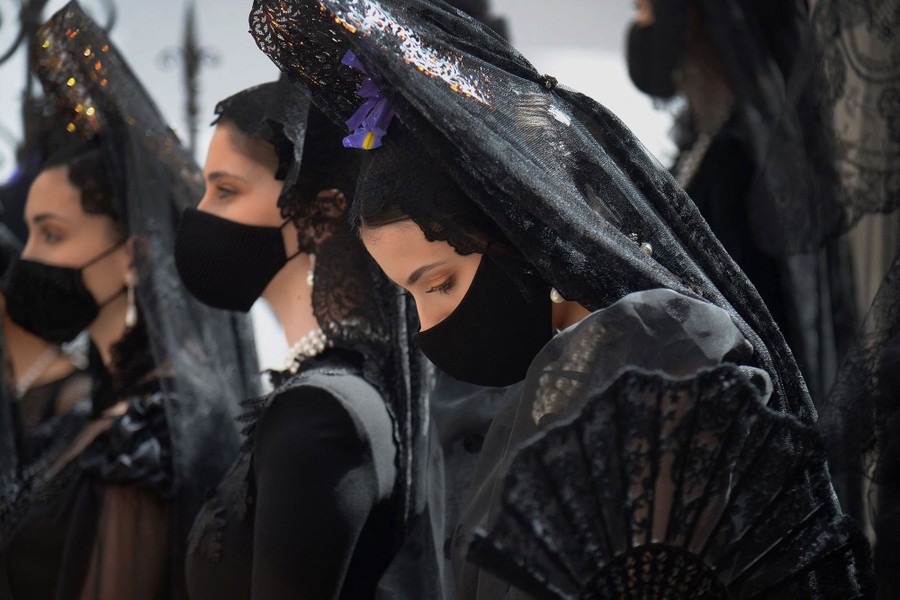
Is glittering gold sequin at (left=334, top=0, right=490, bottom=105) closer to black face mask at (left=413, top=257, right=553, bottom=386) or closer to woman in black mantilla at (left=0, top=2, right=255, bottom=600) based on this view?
black face mask at (left=413, top=257, right=553, bottom=386)

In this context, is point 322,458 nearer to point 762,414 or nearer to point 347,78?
point 347,78

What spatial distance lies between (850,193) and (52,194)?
1.93 m

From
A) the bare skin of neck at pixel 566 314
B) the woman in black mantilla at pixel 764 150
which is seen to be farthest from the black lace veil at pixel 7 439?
the woman in black mantilla at pixel 764 150

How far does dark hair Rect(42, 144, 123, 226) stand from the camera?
2.98m

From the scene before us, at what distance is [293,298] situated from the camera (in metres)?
2.36

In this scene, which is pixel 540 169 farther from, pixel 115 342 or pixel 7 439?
pixel 7 439

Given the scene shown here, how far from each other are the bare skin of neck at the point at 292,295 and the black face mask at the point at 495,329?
0.72 metres

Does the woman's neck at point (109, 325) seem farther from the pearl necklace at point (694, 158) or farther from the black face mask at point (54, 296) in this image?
the pearl necklace at point (694, 158)

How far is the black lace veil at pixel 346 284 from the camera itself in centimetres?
224

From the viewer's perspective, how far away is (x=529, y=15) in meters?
5.14

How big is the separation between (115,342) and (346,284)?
935mm

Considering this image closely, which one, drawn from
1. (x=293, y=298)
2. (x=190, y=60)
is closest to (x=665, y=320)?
(x=293, y=298)

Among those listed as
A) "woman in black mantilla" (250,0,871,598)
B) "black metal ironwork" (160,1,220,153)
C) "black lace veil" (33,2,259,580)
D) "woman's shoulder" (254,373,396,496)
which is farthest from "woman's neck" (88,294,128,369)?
"black metal ironwork" (160,1,220,153)

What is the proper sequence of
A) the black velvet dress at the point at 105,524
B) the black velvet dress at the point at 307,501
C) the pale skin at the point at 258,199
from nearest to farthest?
the black velvet dress at the point at 307,501
the pale skin at the point at 258,199
the black velvet dress at the point at 105,524
